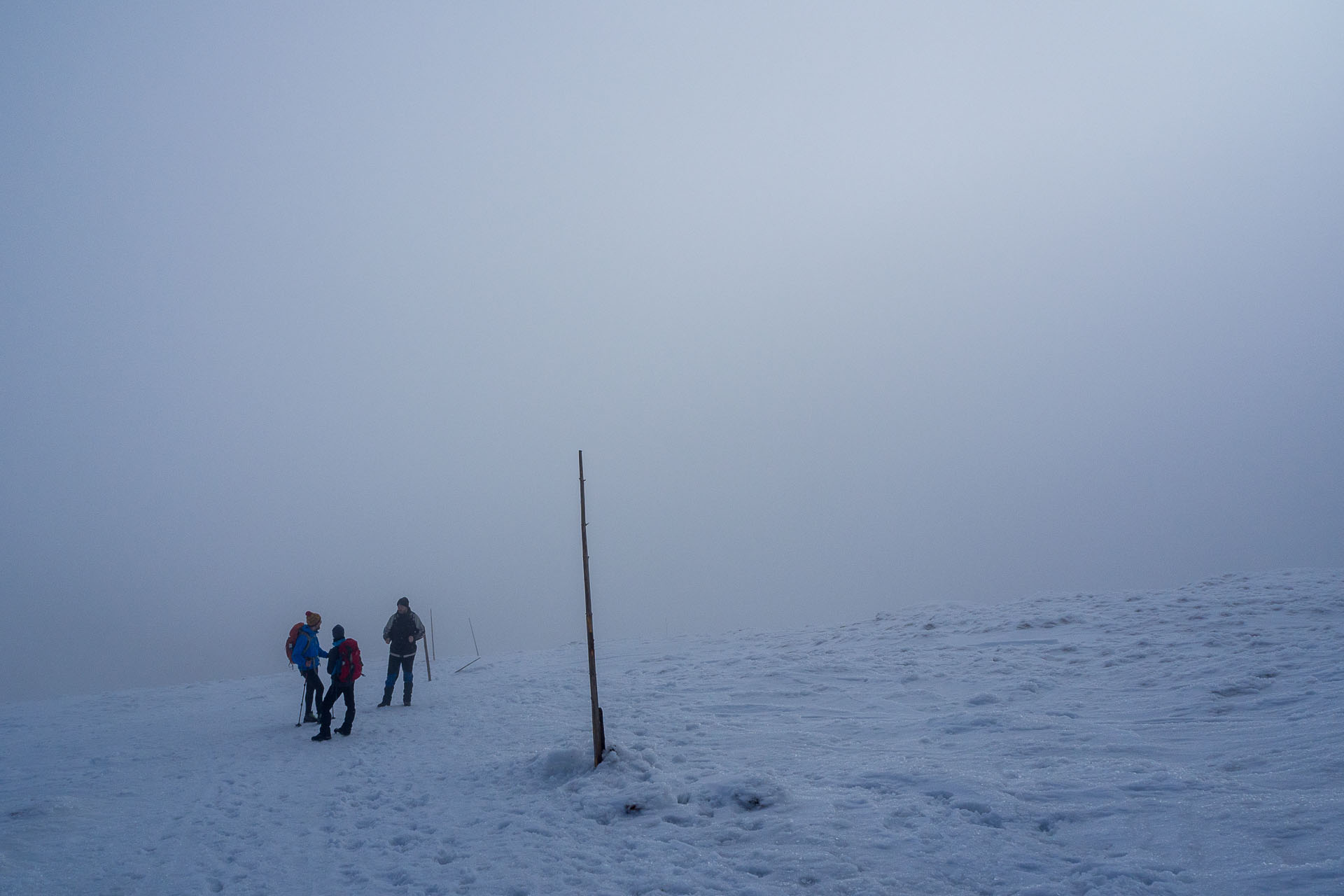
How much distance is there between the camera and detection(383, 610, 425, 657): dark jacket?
53.8 feet

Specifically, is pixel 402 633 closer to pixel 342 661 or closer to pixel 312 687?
pixel 312 687

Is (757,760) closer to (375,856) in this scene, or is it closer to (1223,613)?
(375,856)

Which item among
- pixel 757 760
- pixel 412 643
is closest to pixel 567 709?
pixel 412 643

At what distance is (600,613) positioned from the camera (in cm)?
14388

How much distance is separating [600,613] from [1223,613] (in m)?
134

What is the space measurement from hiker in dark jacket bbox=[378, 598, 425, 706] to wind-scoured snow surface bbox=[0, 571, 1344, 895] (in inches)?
22.6

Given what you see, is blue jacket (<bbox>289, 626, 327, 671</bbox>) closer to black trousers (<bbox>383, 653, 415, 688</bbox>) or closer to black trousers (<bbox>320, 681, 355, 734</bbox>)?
black trousers (<bbox>320, 681, 355, 734</bbox>)

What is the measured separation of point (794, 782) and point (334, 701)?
334 inches

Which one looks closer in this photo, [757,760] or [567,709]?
[757,760]

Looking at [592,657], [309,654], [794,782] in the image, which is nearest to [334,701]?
[309,654]

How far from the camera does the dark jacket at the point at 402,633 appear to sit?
16391mm

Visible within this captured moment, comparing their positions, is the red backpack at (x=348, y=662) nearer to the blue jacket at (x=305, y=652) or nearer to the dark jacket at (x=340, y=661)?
the dark jacket at (x=340, y=661)

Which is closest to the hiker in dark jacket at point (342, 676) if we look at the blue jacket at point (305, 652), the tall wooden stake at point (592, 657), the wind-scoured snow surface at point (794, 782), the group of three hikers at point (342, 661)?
the group of three hikers at point (342, 661)

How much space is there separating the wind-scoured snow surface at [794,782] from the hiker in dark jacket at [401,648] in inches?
22.6
